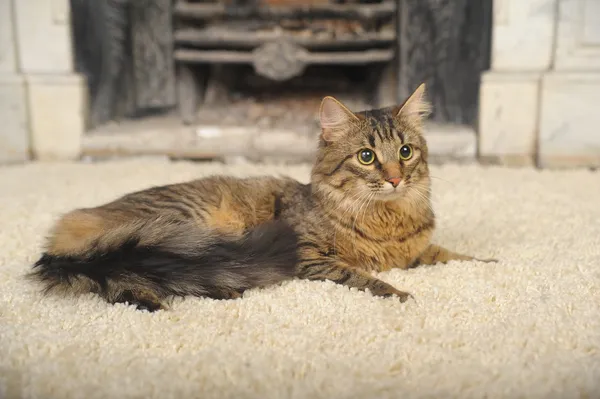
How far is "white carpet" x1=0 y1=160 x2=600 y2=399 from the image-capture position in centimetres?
82

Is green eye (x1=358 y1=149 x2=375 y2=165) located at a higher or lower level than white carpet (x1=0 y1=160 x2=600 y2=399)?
higher

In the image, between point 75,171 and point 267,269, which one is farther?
point 75,171

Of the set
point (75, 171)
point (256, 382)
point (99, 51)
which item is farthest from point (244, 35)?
point (256, 382)

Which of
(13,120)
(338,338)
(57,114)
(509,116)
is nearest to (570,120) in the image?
(509,116)

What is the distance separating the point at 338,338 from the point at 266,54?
7.04 ft

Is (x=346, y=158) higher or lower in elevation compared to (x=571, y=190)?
higher

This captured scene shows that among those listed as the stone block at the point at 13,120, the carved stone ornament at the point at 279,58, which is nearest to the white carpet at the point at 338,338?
the stone block at the point at 13,120

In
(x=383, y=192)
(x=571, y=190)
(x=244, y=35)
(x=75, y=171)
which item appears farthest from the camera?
(x=244, y=35)

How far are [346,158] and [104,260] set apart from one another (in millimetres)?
597

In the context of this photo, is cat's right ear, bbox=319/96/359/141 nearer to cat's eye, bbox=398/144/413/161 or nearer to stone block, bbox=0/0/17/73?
cat's eye, bbox=398/144/413/161

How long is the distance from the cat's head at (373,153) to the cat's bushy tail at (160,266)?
28 cm

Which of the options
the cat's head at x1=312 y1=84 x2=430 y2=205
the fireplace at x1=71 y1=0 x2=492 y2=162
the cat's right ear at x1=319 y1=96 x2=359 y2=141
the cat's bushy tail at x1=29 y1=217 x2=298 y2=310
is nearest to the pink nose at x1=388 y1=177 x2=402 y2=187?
the cat's head at x1=312 y1=84 x2=430 y2=205

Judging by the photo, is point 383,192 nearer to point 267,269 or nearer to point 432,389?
point 267,269

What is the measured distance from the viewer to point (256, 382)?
83 centimetres
